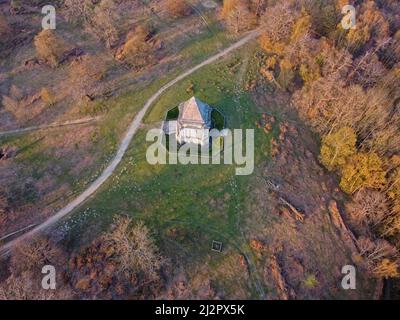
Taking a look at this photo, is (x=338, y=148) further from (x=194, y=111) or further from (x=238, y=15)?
(x=238, y=15)

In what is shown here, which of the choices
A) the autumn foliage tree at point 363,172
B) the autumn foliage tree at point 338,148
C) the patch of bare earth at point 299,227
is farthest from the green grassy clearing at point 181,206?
the autumn foliage tree at point 363,172

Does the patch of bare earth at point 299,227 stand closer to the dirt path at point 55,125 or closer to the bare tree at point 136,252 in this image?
the bare tree at point 136,252

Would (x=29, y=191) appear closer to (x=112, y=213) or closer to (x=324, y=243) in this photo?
(x=112, y=213)

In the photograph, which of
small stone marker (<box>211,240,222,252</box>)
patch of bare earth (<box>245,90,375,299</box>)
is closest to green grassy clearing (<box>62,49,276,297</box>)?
small stone marker (<box>211,240,222,252</box>)

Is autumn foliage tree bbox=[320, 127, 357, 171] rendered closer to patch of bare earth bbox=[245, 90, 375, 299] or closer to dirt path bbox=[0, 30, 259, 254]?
patch of bare earth bbox=[245, 90, 375, 299]

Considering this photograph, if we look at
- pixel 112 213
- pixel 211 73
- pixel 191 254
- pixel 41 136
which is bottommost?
pixel 191 254

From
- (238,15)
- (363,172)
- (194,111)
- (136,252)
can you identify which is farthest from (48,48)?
(363,172)

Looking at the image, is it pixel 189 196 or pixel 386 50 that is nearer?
pixel 189 196

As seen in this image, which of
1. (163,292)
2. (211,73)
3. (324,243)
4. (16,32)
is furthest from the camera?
(16,32)

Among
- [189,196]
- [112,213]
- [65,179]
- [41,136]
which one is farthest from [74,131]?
[189,196]
